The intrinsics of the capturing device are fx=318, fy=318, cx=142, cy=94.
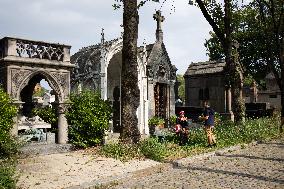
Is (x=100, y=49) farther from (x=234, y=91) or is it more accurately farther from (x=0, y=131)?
(x=0, y=131)

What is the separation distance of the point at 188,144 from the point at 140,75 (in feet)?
31.5

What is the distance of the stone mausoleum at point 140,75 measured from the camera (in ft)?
67.9

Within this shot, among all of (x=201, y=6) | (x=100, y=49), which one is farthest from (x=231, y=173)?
(x=100, y=49)

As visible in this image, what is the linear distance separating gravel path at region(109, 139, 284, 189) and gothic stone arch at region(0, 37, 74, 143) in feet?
22.1

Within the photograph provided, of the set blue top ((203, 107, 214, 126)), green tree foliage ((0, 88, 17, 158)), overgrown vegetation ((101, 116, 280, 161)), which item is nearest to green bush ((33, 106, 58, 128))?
green tree foliage ((0, 88, 17, 158))

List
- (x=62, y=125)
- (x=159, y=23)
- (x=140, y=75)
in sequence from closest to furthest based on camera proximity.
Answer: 1. (x=62, y=125)
2. (x=140, y=75)
3. (x=159, y=23)

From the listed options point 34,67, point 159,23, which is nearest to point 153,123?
point 159,23

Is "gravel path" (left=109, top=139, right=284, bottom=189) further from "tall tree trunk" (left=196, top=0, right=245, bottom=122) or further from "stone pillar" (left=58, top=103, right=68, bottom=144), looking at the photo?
"stone pillar" (left=58, top=103, right=68, bottom=144)

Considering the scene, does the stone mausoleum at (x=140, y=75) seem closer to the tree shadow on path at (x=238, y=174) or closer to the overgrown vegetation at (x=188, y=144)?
the overgrown vegetation at (x=188, y=144)

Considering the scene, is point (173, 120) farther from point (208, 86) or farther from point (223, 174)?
point (223, 174)

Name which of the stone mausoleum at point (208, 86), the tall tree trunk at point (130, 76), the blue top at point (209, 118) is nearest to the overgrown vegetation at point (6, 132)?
the tall tree trunk at point (130, 76)

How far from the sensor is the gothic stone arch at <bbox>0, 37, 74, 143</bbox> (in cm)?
1312

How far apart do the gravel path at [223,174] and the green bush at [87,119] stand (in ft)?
15.4

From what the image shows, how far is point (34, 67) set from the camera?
45.8 feet
